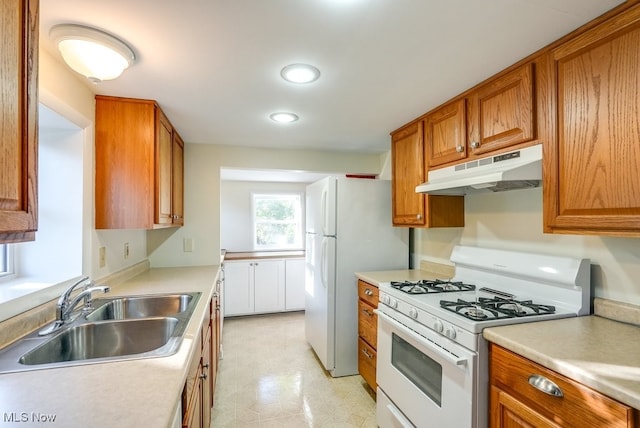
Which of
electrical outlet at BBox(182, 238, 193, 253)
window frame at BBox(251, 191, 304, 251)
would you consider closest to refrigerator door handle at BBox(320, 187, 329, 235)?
electrical outlet at BBox(182, 238, 193, 253)

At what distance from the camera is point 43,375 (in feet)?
3.12

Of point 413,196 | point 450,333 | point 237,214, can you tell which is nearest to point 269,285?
point 237,214

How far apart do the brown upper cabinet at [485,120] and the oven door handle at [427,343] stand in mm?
1045

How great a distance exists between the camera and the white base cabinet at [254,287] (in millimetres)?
4168

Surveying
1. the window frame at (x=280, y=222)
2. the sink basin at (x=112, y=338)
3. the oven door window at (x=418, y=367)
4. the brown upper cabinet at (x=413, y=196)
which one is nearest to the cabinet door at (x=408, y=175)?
the brown upper cabinet at (x=413, y=196)

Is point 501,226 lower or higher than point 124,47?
lower

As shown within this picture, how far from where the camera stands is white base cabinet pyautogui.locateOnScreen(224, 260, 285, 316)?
417 cm

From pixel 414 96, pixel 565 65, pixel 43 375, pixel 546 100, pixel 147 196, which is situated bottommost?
pixel 43 375

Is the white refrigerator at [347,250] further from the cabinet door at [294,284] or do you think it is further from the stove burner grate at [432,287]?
the cabinet door at [294,284]

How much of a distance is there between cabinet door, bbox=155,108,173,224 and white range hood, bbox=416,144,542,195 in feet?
5.55

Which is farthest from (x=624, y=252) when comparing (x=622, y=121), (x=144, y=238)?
(x=144, y=238)

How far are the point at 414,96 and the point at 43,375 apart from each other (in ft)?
6.89

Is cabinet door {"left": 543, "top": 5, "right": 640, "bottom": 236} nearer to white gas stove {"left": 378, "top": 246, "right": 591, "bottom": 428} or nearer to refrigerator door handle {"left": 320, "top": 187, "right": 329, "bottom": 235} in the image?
white gas stove {"left": 378, "top": 246, "right": 591, "bottom": 428}

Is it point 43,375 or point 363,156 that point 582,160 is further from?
point 363,156
